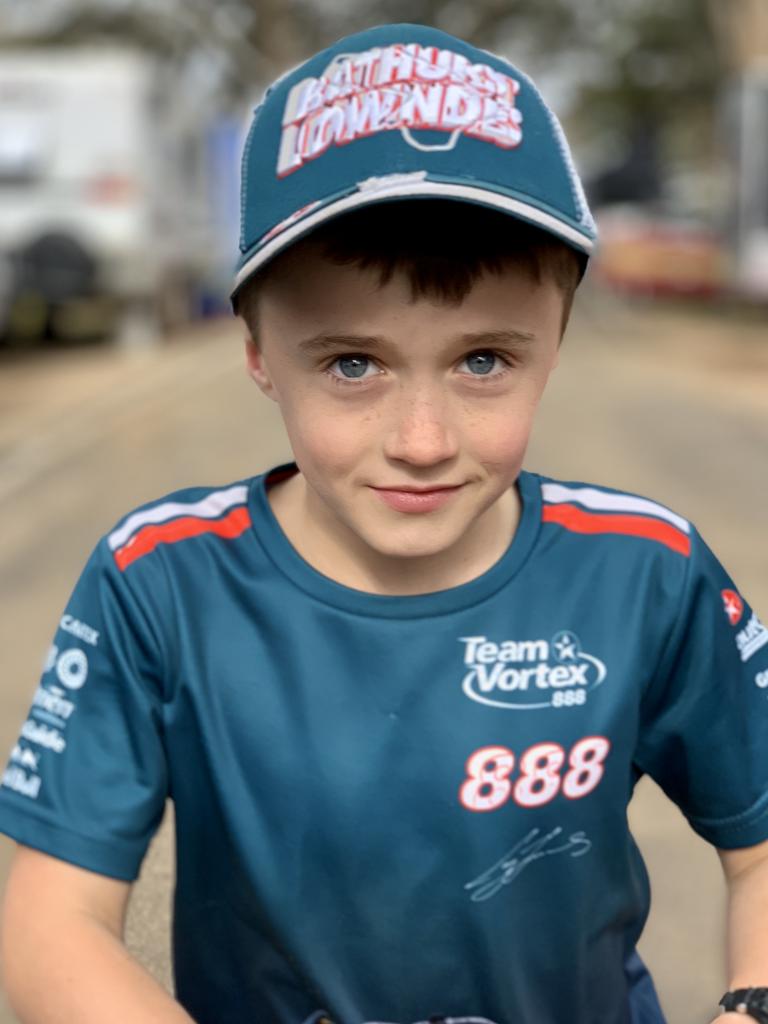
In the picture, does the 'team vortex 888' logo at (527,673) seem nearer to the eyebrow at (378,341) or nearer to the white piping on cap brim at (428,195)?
the eyebrow at (378,341)

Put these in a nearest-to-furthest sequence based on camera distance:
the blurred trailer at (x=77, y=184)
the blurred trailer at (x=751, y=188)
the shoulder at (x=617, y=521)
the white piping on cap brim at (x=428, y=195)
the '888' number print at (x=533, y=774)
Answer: the white piping on cap brim at (x=428, y=195) < the '888' number print at (x=533, y=774) < the shoulder at (x=617, y=521) < the blurred trailer at (x=77, y=184) < the blurred trailer at (x=751, y=188)

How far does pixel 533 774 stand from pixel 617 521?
32 centimetres

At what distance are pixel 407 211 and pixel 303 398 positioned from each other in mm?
239

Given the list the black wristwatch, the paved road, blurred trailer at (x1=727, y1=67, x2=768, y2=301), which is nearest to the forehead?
the black wristwatch

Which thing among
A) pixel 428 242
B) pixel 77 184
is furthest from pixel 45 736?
pixel 77 184

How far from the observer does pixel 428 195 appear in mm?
1650

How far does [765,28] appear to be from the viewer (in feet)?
78.1

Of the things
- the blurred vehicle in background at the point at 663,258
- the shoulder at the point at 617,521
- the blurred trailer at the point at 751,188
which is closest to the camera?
the shoulder at the point at 617,521

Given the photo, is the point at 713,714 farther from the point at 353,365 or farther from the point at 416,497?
the point at 353,365

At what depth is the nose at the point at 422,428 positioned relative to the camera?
69.2 inches

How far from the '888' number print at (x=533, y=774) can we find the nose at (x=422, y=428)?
1.11 feet

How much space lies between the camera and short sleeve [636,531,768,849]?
1.92 metres

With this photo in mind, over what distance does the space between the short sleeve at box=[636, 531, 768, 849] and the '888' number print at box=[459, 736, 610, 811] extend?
100 mm
